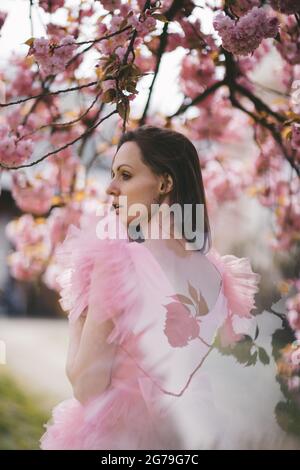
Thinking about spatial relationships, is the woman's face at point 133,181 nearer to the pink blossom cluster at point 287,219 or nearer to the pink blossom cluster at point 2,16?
the pink blossom cluster at point 2,16

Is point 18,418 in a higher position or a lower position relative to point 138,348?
lower

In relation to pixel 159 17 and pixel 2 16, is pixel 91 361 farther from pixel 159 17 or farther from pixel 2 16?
pixel 2 16

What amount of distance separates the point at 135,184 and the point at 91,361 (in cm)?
43

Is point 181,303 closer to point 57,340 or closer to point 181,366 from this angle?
point 181,366

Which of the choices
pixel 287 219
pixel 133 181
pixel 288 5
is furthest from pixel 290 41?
pixel 133 181

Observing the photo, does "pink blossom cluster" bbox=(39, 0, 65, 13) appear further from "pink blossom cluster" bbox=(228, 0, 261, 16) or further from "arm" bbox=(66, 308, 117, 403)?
"arm" bbox=(66, 308, 117, 403)

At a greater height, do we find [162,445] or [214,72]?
[214,72]

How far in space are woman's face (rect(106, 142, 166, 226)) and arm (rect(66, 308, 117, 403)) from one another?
0.32 m

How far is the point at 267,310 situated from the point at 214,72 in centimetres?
120

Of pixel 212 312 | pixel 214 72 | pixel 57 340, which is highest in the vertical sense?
pixel 214 72

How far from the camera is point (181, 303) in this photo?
4.26 feet

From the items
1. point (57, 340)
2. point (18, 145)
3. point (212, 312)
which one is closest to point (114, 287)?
point (212, 312)

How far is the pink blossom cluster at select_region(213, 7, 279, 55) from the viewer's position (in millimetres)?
1478

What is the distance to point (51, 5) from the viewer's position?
193 cm
